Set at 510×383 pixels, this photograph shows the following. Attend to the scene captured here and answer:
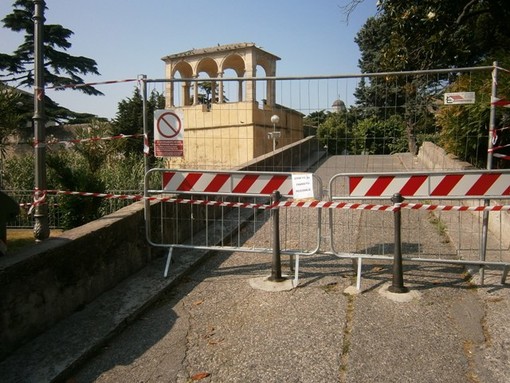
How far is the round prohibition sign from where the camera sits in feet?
16.9

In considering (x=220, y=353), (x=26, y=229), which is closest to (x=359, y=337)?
(x=220, y=353)

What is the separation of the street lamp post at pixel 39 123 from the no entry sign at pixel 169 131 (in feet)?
4.62

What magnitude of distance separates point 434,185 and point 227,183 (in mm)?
2367

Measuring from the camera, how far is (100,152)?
34.8 feet

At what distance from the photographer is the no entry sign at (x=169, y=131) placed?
516 centimetres

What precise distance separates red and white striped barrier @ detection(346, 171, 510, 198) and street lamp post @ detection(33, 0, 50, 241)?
12.4 feet

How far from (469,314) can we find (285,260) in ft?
7.40

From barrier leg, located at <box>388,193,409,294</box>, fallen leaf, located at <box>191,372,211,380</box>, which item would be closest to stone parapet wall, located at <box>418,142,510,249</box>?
barrier leg, located at <box>388,193,409,294</box>

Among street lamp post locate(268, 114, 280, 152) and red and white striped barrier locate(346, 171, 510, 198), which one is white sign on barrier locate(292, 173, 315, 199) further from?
street lamp post locate(268, 114, 280, 152)

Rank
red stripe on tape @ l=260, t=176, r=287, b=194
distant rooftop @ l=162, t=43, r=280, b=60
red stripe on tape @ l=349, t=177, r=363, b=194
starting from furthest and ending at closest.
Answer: distant rooftop @ l=162, t=43, r=280, b=60 → red stripe on tape @ l=260, t=176, r=287, b=194 → red stripe on tape @ l=349, t=177, r=363, b=194

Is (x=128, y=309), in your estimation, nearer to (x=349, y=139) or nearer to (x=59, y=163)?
(x=349, y=139)

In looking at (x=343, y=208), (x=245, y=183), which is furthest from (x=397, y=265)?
(x=245, y=183)

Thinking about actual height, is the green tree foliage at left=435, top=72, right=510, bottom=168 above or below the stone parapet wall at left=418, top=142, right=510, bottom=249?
above

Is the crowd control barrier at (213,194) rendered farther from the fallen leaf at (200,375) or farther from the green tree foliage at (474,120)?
the green tree foliage at (474,120)
